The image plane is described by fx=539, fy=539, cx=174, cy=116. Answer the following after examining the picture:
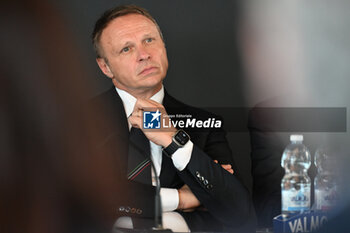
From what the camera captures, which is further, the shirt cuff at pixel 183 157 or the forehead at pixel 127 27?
the forehead at pixel 127 27

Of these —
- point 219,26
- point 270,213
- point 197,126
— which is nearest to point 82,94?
point 197,126

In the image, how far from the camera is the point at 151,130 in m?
2.29

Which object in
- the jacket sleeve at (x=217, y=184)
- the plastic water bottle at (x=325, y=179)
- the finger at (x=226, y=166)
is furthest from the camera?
the finger at (x=226, y=166)

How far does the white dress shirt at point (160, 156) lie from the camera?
2.27 m

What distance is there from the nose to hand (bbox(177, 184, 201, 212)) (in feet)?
1.96

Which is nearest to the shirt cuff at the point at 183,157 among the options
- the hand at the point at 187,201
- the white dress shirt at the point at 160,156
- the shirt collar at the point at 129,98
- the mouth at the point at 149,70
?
the white dress shirt at the point at 160,156

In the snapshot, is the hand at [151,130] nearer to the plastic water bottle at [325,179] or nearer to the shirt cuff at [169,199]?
the shirt cuff at [169,199]

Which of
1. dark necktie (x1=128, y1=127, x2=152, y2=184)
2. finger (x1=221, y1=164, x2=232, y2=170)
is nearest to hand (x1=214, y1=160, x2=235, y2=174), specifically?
finger (x1=221, y1=164, x2=232, y2=170)

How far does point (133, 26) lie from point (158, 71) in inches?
9.0

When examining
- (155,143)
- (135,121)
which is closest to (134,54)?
(135,121)

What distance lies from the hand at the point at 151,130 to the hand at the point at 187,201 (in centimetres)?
22

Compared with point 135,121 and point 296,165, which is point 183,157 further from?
point 296,165

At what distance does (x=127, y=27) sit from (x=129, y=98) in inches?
12.4

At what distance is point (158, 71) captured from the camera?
2404mm
